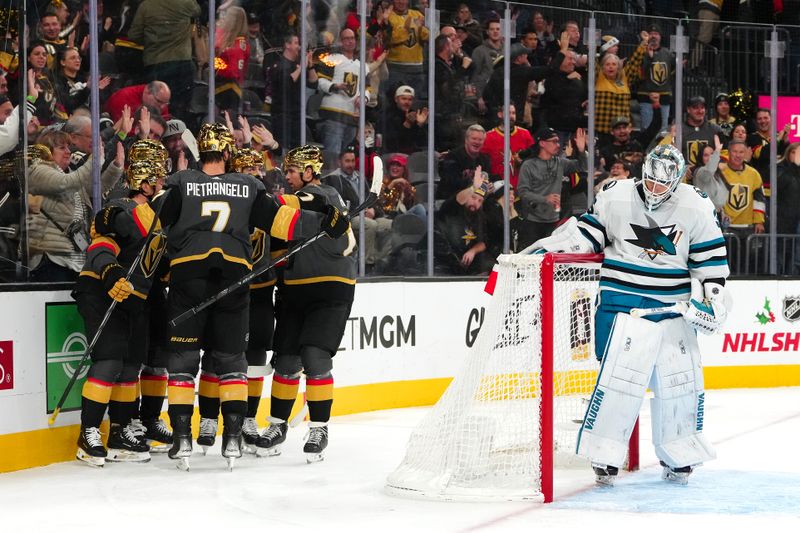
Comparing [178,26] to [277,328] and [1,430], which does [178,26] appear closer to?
[277,328]

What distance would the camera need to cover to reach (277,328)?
582 centimetres

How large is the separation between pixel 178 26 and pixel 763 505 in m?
3.75

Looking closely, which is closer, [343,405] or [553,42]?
[343,405]

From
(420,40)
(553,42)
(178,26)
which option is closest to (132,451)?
(178,26)

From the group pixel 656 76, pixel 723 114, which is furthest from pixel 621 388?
pixel 723 114

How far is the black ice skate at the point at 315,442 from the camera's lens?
5.56 meters

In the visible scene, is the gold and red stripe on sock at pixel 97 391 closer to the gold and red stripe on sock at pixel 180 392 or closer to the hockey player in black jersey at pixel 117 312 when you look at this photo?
the hockey player in black jersey at pixel 117 312

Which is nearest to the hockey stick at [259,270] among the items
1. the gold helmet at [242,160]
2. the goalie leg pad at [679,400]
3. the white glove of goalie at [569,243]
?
the gold helmet at [242,160]

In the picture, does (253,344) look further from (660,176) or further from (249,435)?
(660,176)

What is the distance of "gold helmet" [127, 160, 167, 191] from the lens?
5574 mm

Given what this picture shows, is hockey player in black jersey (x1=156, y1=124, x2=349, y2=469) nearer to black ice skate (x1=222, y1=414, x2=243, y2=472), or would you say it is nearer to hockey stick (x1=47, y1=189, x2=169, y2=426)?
black ice skate (x1=222, y1=414, x2=243, y2=472)

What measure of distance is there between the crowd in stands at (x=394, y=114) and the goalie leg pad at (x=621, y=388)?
2098mm

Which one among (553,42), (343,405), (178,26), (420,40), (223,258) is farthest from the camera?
(553,42)

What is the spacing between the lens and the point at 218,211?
5.25 metres
